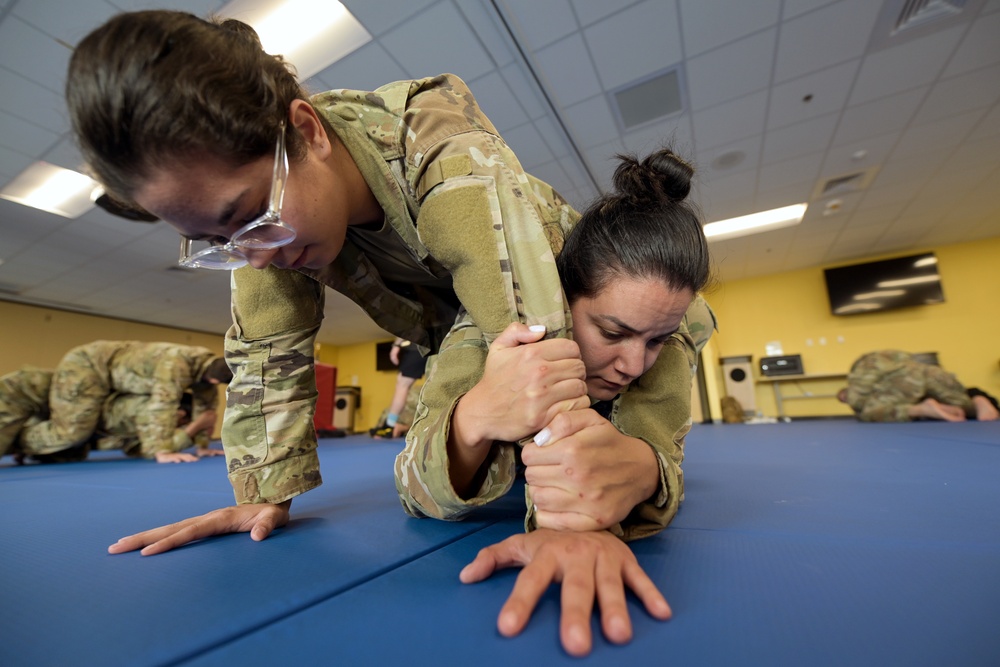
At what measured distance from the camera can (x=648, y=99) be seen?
3.00m

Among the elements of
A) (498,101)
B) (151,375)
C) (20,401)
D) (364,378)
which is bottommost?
(20,401)

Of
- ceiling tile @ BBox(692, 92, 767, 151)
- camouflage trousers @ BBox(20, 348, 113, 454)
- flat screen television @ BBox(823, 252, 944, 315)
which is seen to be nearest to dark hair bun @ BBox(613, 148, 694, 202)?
ceiling tile @ BBox(692, 92, 767, 151)

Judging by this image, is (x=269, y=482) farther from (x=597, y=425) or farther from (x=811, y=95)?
(x=811, y=95)

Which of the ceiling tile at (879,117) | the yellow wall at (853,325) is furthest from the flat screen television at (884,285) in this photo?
the ceiling tile at (879,117)

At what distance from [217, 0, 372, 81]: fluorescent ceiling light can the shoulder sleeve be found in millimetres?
2093

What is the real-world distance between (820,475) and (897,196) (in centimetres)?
477

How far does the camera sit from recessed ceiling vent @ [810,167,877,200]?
13.3 feet

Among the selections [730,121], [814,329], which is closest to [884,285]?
[814,329]

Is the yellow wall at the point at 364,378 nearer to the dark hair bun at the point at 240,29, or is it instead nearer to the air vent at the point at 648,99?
the air vent at the point at 648,99

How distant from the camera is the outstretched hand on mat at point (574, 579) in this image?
1.26 feet

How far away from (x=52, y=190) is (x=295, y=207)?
466cm

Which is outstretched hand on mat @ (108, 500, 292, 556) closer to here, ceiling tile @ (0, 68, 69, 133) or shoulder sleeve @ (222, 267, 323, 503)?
shoulder sleeve @ (222, 267, 323, 503)

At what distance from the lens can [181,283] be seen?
19.2 feet

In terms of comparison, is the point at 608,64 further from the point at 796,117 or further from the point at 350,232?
the point at 350,232
